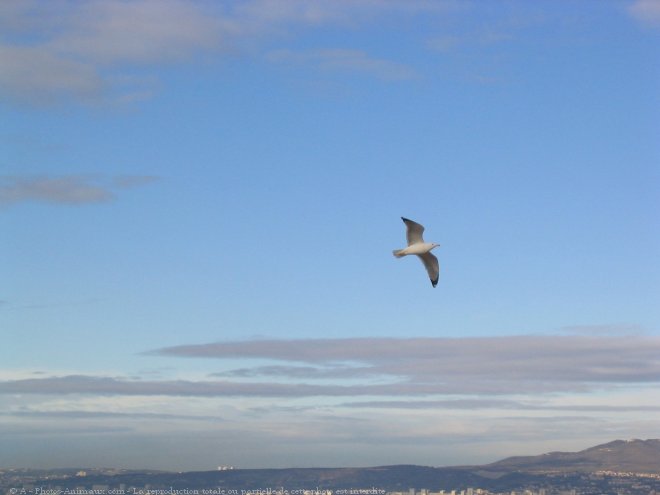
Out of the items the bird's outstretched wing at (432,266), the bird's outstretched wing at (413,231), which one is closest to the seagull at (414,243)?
the bird's outstretched wing at (413,231)

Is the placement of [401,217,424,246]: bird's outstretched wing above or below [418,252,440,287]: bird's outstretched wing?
above

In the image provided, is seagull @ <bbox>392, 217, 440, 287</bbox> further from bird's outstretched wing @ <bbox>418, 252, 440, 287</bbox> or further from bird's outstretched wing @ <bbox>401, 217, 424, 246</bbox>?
bird's outstretched wing @ <bbox>418, 252, 440, 287</bbox>

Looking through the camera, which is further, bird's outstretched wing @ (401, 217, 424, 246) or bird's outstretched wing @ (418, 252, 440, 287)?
bird's outstretched wing @ (418, 252, 440, 287)

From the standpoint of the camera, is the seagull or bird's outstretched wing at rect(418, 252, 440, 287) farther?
bird's outstretched wing at rect(418, 252, 440, 287)

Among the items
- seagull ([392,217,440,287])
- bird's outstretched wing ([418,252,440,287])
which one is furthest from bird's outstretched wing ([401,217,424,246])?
bird's outstretched wing ([418,252,440,287])
